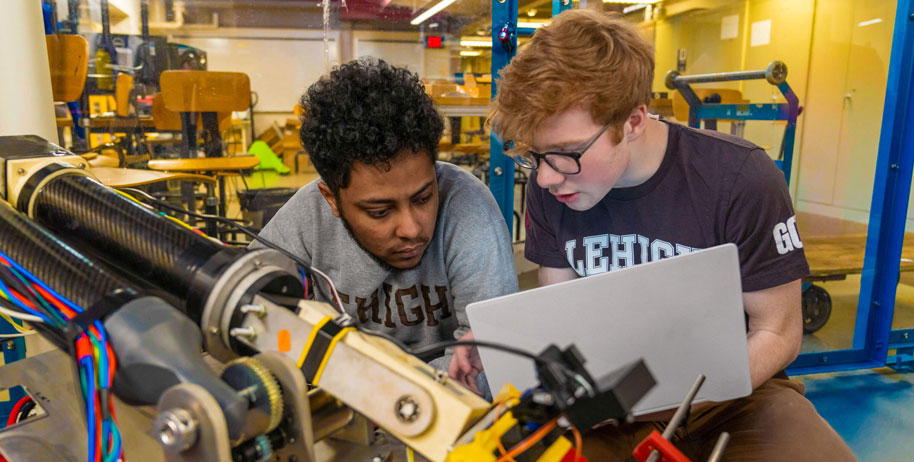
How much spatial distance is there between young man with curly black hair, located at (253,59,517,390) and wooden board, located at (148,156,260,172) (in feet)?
7.75

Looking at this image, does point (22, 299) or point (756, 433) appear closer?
point (22, 299)

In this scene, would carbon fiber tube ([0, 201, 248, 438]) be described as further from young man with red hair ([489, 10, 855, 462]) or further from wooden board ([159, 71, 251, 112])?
wooden board ([159, 71, 251, 112])

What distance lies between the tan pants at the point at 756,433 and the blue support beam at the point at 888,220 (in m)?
1.69

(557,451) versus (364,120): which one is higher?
(364,120)

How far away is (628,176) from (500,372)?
0.57m

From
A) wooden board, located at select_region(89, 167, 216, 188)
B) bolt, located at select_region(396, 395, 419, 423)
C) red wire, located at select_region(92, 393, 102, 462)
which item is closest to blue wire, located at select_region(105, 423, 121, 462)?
red wire, located at select_region(92, 393, 102, 462)

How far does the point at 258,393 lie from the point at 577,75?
0.77 meters

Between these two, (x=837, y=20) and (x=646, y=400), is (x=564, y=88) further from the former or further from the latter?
(x=837, y=20)

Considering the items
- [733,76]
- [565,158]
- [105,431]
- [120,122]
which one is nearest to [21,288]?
[105,431]

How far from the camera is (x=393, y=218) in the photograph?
1.09 meters

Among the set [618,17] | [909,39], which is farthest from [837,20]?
[618,17]

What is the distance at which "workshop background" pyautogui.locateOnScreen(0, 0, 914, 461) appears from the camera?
8.34 ft

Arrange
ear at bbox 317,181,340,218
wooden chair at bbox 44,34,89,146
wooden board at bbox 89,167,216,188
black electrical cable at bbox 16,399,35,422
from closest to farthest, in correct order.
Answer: black electrical cable at bbox 16,399,35,422
ear at bbox 317,181,340,218
wooden board at bbox 89,167,216,188
wooden chair at bbox 44,34,89,146

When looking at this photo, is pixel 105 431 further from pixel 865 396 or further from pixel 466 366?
pixel 865 396
